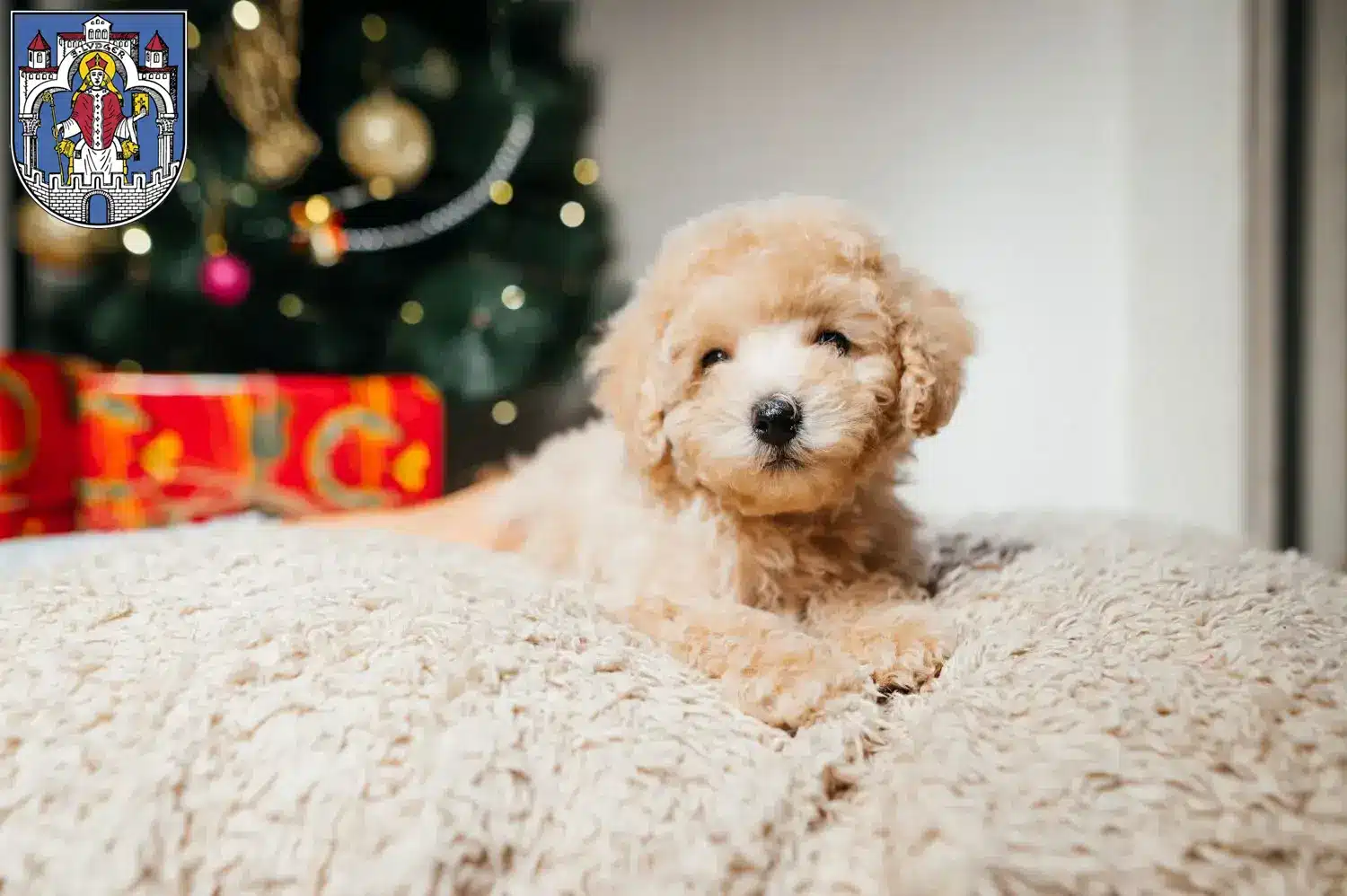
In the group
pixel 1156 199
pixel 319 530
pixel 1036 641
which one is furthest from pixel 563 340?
pixel 1036 641

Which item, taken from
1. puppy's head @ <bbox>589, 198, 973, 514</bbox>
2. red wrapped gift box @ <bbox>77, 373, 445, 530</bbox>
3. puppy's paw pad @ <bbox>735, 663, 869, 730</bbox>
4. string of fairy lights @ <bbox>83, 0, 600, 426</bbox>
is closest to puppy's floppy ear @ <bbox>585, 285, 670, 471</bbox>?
puppy's head @ <bbox>589, 198, 973, 514</bbox>

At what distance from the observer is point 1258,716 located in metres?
0.83

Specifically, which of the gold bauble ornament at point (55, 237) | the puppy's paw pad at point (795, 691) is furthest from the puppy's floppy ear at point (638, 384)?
the gold bauble ornament at point (55, 237)

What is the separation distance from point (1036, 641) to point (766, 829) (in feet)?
1.61

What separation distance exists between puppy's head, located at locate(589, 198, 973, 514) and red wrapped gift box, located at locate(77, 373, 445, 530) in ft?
6.11

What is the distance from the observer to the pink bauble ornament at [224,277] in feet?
8.59

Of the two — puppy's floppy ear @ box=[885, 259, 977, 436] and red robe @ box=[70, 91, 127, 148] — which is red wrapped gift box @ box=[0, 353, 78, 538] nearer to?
red robe @ box=[70, 91, 127, 148]

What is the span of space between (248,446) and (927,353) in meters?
2.46

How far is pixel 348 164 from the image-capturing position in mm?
2965

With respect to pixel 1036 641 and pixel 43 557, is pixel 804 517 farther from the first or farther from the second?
pixel 43 557

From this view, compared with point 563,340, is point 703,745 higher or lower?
lower

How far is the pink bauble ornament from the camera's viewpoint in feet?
8.59

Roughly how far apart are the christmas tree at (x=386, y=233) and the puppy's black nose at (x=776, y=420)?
2031 mm

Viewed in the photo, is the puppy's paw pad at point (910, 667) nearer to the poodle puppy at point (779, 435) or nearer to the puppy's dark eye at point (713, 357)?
the poodle puppy at point (779, 435)
